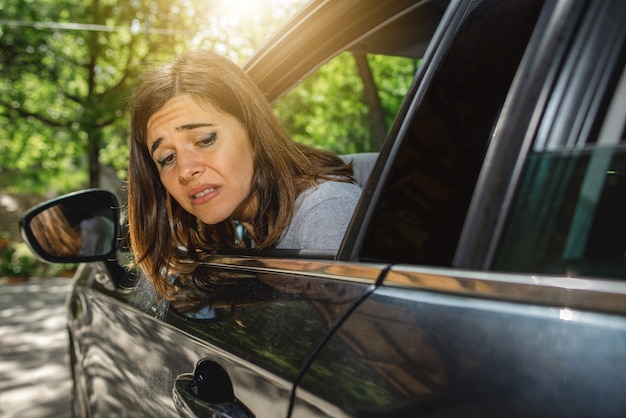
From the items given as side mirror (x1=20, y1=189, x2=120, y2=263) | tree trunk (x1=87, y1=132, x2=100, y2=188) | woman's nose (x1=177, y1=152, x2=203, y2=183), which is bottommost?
tree trunk (x1=87, y1=132, x2=100, y2=188)

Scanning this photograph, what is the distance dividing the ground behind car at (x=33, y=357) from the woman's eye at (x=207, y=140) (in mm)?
3434

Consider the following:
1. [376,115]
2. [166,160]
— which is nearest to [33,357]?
[376,115]

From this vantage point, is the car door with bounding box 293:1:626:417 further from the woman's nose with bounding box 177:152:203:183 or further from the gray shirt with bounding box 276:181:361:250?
the woman's nose with bounding box 177:152:203:183

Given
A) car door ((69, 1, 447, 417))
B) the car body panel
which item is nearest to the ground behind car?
car door ((69, 1, 447, 417))

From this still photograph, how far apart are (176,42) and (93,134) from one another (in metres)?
3.36

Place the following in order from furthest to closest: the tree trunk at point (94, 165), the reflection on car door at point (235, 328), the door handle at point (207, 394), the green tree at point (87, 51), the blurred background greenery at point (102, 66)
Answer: the tree trunk at point (94, 165) → the green tree at point (87, 51) → the blurred background greenery at point (102, 66) → the door handle at point (207, 394) → the reflection on car door at point (235, 328)

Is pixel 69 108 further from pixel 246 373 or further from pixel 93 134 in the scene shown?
pixel 246 373

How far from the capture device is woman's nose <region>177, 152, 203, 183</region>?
1.84 meters

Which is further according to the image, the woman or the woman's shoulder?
the woman

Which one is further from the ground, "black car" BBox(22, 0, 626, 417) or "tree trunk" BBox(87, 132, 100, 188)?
"black car" BBox(22, 0, 626, 417)

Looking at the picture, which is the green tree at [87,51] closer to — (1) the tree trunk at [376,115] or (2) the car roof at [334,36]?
(1) the tree trunk at [376,115]

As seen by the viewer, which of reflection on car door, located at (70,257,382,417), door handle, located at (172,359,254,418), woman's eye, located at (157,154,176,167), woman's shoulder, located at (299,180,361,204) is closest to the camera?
reflection on car door, located at (70,257,382,417)

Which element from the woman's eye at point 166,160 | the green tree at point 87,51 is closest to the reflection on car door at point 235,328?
the woman's eye at point 166,160

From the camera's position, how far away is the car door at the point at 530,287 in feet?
2.13
